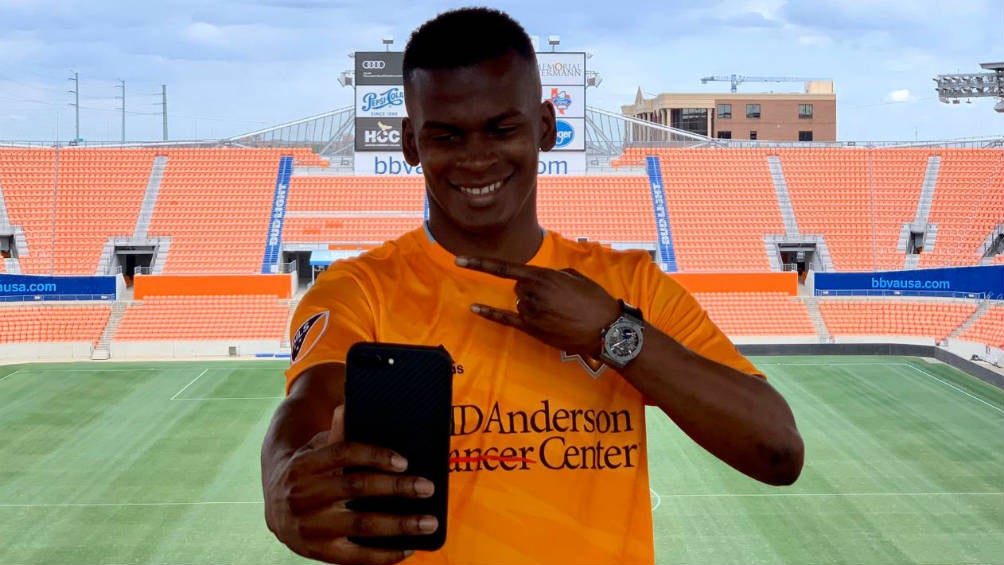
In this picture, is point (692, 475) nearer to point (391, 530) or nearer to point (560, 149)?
point (391, 530)

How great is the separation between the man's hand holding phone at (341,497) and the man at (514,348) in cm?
19

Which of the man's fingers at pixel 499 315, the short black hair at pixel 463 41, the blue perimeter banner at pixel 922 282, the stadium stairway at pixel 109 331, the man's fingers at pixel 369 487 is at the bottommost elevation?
the stadium stairway at pixel 109 331

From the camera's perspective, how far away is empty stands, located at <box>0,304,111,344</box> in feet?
71.7

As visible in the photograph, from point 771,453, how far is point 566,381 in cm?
36

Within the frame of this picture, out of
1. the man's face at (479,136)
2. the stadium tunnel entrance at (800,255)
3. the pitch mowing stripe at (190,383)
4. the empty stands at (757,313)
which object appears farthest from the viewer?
the stadium tunnel entrance at (800,255)

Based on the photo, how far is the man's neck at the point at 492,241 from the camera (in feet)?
6.23

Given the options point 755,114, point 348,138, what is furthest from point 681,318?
point 755,114

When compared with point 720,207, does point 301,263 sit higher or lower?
lower

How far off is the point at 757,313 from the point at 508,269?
22490mm

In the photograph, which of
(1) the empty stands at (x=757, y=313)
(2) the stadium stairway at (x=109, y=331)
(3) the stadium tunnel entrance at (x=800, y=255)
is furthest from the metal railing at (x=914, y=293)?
(2) the stadium stairway at (x=109, y=331)

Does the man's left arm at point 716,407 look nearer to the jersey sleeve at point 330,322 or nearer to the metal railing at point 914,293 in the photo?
the jersey sleeve at point 330,322

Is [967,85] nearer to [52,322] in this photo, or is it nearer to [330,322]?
[52,322]

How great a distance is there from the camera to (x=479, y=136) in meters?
1.77

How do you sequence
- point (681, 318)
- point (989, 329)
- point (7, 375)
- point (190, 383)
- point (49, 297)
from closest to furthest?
point (681, 318)
point (190, 383)
point (7, 375)
point (989, 329)
point (49, 297)
